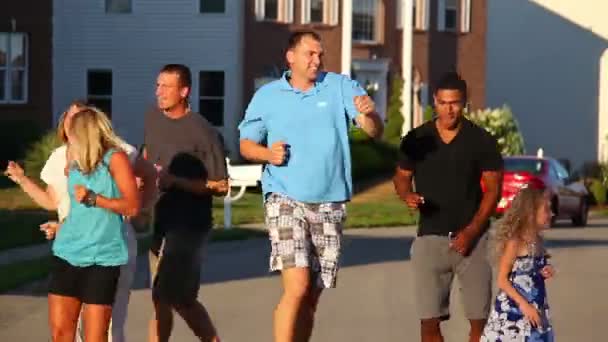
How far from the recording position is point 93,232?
9.12 metres

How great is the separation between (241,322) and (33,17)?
2942 centimetres

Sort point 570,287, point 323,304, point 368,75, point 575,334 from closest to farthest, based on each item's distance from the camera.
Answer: point 575,334 → point 323,304 → point 570,287 → point 368,75

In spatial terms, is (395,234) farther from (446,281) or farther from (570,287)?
(446,281)

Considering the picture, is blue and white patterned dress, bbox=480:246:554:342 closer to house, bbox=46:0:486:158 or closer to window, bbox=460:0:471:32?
house, bbox=46:0:486:158

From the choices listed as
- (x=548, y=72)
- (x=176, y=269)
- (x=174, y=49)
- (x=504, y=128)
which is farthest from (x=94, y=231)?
(x=548, y=72)

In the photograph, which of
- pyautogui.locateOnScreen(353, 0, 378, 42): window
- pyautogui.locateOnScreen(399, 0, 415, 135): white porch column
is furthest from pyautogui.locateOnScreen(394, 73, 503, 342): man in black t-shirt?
pyautogui.locateOnScreen(353, 0, 378, 42): window

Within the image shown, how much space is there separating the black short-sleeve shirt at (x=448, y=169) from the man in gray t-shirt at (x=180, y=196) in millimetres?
1300

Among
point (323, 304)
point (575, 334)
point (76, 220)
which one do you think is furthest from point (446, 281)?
point (323, 304)

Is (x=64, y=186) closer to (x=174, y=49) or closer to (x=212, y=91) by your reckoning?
(x=174, y=49)

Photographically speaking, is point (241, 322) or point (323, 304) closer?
point (241, 322)

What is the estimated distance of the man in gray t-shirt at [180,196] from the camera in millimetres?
10688

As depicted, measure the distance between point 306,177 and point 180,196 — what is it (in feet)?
4.06

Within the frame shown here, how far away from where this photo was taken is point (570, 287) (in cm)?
1839

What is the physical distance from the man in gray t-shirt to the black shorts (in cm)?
154
